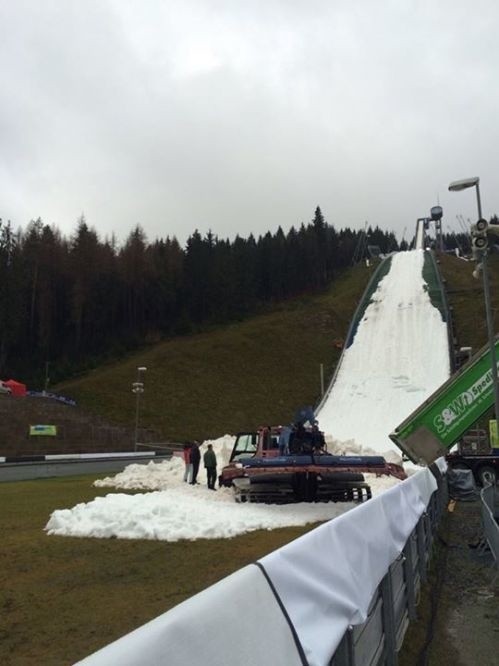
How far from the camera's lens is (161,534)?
1226cm

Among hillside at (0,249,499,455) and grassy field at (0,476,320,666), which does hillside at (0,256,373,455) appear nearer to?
hillside at (0,249,499,455)

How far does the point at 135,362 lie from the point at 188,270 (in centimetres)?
3020

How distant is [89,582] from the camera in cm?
909

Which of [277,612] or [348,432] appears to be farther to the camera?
[348,432]

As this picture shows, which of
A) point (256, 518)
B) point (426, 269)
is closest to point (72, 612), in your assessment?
point (256, 518)

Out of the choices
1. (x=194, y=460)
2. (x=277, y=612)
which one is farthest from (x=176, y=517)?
(x=277, y=612)

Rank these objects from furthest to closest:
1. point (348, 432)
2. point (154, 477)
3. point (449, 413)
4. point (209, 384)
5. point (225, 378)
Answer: point (225, 378) → point (209, 384) → point (348, 432) → point (154, 477) → point (449, 413)

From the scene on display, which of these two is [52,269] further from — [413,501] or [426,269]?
[413,501]

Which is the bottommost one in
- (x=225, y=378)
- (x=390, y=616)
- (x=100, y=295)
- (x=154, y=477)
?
(x=154, y=477)

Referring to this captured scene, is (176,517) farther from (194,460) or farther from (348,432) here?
(348,432)

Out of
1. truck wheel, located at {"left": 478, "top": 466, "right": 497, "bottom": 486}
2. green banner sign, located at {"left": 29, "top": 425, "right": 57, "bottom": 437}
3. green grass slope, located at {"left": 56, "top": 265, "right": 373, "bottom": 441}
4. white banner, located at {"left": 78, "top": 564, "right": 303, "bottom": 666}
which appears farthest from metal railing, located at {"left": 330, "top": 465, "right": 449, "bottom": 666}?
green grass slope, located at {"left": 56, "top": 265, "right": 373, "bottom": 441}

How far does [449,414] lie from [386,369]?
39237 millimetres

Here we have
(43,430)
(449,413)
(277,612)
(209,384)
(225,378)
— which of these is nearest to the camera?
(277,612)

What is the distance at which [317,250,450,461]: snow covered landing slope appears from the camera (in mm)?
46875
